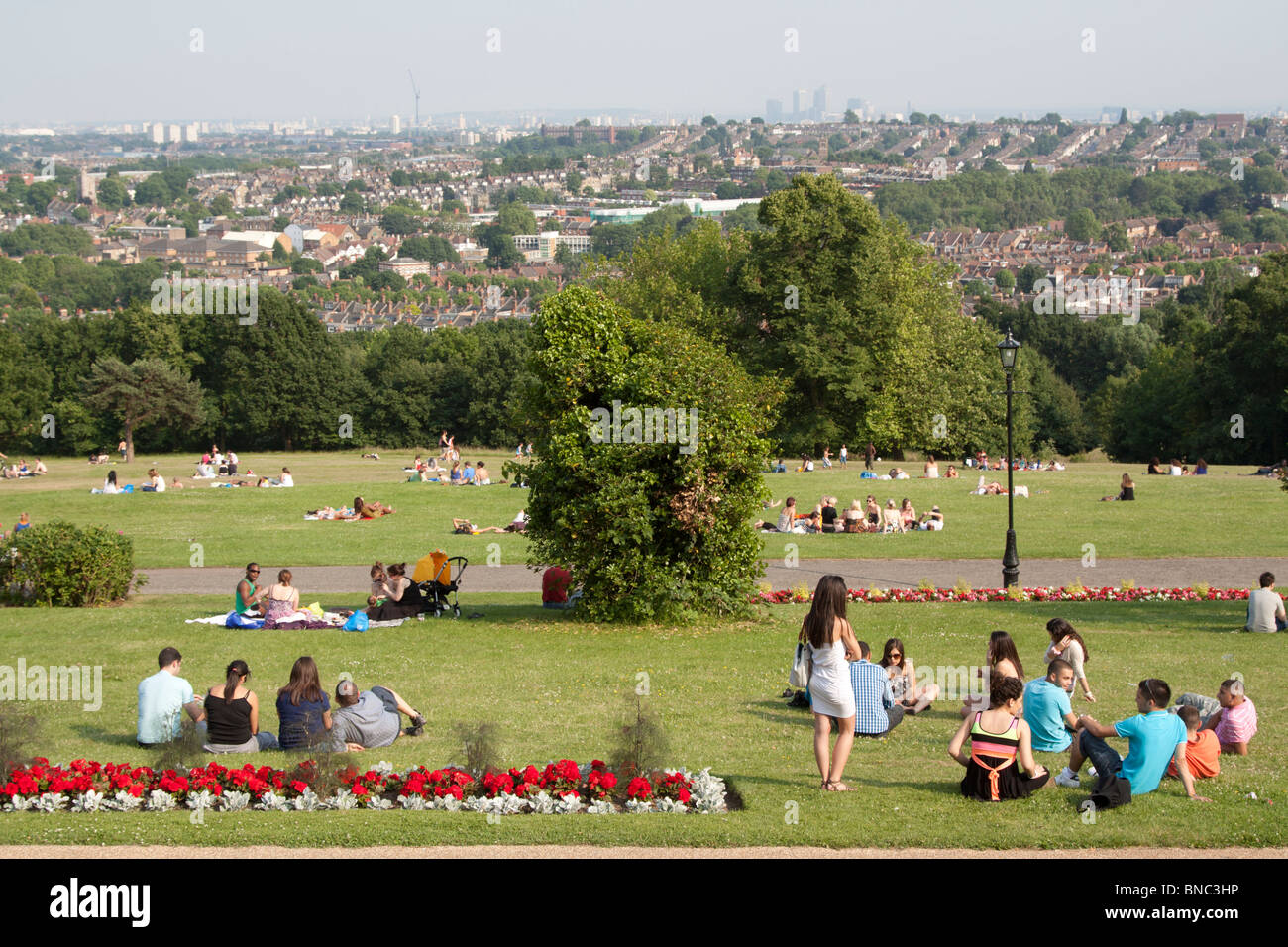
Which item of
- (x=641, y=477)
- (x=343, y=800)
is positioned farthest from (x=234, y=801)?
(x=641, y=477)

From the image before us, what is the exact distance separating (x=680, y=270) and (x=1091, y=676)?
169ft

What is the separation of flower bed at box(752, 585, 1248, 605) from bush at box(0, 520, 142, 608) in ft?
33.2

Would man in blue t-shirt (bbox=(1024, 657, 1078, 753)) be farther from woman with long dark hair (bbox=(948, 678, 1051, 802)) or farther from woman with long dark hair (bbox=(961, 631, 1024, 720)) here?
woman with long dark hair (bbox=(948, 678, 1051, 802))

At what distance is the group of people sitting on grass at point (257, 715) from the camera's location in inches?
444

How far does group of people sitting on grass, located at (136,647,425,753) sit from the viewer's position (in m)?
11.3

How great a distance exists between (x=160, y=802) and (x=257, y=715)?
7.22ft

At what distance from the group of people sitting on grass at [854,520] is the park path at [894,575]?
3103 millimetres

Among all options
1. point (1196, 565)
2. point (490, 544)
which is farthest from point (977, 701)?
point (490, 544)

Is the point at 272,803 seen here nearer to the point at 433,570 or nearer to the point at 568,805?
the point at 568,805

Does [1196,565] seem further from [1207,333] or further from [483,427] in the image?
[483,427]

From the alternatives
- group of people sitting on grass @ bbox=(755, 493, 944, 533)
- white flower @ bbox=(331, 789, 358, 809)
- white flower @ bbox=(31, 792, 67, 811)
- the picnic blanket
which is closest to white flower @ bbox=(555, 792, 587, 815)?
white flower @ bbox=(331, 789, 358, 809)

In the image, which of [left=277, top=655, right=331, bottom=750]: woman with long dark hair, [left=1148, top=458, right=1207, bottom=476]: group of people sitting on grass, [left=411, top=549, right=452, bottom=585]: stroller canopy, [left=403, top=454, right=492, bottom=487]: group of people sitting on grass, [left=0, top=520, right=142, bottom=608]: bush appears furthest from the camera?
[left=1148, top=458, right=1207, bottom=476]: group of people sitting on grass
